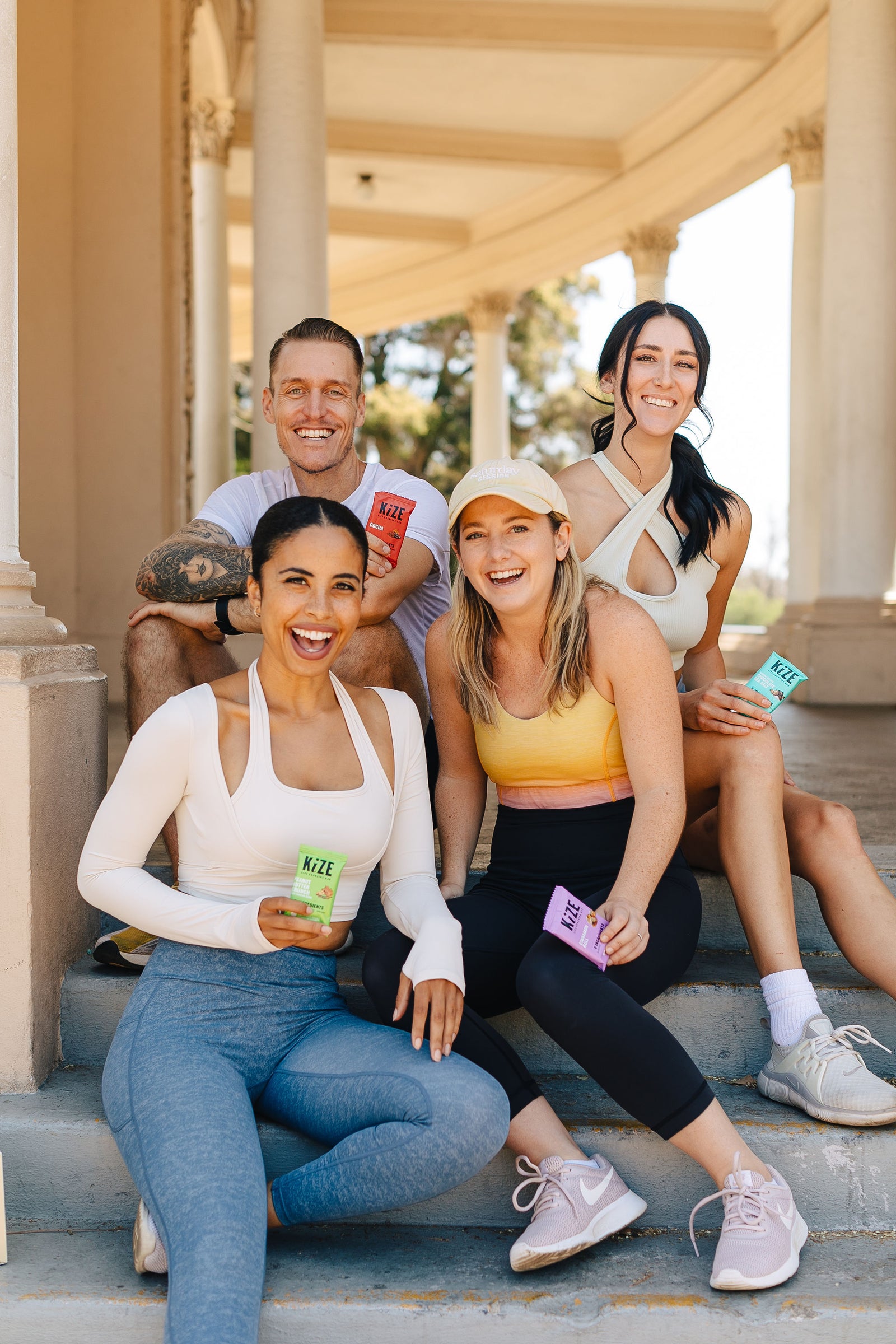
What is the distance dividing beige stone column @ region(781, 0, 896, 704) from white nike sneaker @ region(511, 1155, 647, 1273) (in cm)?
698

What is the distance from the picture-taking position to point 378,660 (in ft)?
11.8

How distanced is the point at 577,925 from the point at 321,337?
2035mm

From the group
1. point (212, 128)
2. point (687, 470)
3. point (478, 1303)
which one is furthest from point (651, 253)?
point (478, 1303)

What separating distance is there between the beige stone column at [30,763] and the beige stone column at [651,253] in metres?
11.8

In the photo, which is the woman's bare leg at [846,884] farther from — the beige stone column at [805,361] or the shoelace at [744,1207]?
the beige stone column at [805,361]

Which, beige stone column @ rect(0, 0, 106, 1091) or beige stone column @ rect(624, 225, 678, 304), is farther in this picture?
beige stone column @ rect(624, 225, 678, 304)

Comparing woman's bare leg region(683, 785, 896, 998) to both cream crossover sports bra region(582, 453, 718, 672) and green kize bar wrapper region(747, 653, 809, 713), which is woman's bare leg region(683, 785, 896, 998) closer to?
green kize bar wrapper region(747, 653, 809, 713)

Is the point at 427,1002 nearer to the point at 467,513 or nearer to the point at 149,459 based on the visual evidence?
the point at 467,513

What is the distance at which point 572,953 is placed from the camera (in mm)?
2627

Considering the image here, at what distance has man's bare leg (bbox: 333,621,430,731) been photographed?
11.7ft

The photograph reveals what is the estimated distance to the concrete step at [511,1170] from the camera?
2.72 m

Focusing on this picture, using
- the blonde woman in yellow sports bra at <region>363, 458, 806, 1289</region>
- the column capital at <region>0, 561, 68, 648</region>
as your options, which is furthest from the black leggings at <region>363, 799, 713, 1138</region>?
the column capital at <region>0, 561, 68, 648</region>

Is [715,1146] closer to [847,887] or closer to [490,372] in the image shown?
[847,887]

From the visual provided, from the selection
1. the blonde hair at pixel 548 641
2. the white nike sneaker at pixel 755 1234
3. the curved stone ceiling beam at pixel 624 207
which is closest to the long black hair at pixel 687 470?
the blonde hair at pixel 548 641
